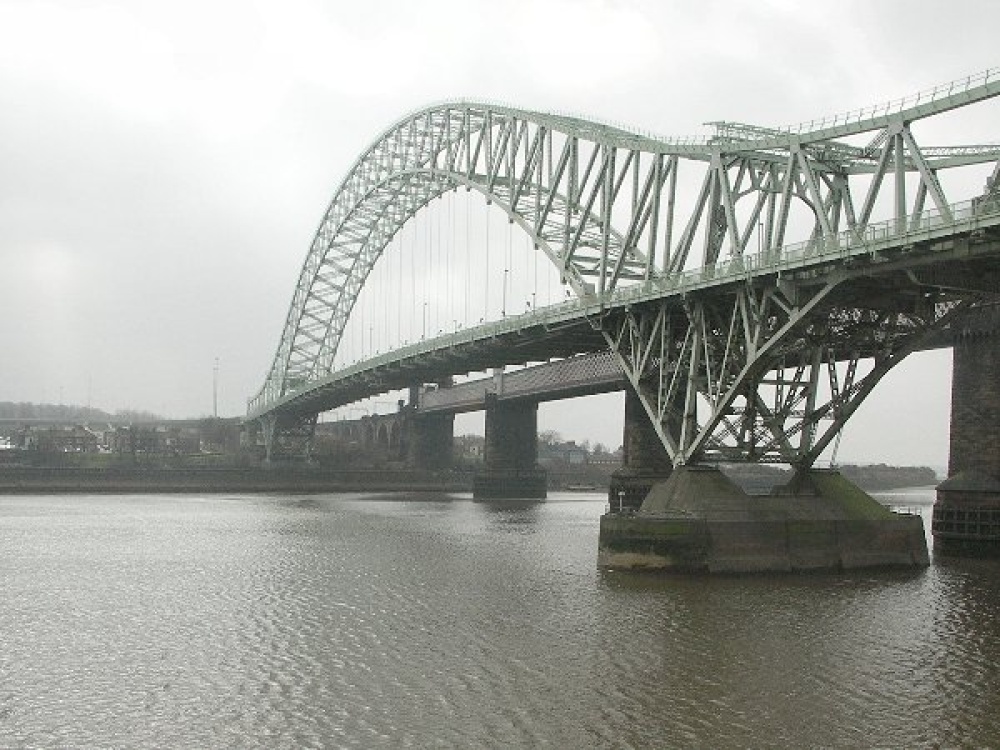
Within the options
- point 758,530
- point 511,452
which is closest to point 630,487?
point 758,530

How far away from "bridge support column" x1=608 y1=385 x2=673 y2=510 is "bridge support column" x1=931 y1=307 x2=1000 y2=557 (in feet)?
55.1

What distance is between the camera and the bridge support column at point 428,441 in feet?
458

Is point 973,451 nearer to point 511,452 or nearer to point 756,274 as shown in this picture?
point 756,274

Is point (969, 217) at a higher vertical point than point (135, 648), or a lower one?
higher

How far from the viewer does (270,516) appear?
75.0 metres

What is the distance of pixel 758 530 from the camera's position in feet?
134

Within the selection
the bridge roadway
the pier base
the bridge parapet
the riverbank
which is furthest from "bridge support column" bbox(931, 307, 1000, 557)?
the riverbank

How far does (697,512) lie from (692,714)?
21.0 m

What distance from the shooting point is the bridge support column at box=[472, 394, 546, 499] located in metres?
108

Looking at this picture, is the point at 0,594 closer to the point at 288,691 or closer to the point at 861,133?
the point at 288,691

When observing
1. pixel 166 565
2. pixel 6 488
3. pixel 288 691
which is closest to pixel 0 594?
pixel 166 565

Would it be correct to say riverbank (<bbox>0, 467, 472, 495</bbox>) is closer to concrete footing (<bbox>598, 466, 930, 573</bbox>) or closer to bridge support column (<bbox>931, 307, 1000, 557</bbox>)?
concrete footing (<bbox>598, 466, 930, 573</bbox>)

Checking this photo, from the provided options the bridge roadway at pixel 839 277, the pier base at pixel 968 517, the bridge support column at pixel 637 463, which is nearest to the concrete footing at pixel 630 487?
the bridge support column at pixel 637 463

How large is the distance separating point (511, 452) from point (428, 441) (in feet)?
104
